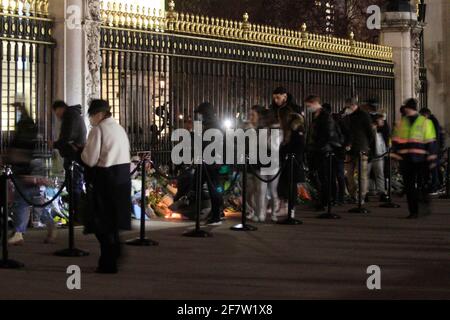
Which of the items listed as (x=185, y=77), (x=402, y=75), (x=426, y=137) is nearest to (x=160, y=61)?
(x=185, y=77)

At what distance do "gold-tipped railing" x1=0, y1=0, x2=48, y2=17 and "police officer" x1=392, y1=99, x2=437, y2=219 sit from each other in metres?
6.14

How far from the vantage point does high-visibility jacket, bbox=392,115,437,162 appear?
51.9 ft

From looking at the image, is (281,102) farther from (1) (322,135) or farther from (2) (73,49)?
(2) (73,49)

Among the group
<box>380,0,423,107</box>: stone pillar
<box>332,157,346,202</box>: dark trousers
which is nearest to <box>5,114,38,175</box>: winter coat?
<box>332,157,346,202</box>: dark trousers

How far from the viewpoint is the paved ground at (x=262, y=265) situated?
9.26m

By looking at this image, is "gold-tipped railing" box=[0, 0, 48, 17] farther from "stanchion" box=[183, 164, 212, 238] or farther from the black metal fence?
"stanchion" box=[183, 164, 212, 238]

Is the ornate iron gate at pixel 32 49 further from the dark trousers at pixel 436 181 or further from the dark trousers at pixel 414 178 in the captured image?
the dark trousers at pixel 436 181

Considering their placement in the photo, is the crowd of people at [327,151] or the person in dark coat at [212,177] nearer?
the person in dark coat at [212,177]

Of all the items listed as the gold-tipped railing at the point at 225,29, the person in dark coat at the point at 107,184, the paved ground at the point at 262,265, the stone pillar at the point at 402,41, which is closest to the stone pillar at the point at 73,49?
the gold-tipped railing at the point at 225,29

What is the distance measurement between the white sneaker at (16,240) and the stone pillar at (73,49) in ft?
13.0

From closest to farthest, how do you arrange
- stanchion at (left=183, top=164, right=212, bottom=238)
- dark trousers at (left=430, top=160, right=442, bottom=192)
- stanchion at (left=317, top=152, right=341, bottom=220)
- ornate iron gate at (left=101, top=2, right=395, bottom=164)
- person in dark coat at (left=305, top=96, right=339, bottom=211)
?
stanchion at (left=183, top=164, right=212, bottom=238), stanchion at (left=317, top=152, right=341, bottom=220), person in dark coat at (left=305, top=96, right=339, bottom=211), ornate iron gate at (left=101, top=2, right=395, bottom=164), dark trousers at (left=430, top=160, right=442, bottom=192)

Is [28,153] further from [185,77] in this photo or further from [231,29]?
[231,29]

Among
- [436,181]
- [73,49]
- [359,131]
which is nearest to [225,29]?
[359,131]

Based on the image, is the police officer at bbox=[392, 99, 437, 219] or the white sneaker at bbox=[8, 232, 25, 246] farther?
the police officer at bbox=[392, 99, 437, 219]
